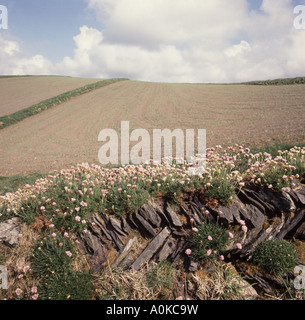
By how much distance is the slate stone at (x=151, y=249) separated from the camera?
3.46 meters

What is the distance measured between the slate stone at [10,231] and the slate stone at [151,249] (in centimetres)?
217

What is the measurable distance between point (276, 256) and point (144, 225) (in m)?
2.21

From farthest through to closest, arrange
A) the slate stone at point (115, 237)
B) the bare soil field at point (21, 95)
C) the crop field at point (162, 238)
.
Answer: the bare soil field at point (21, 95) < the slate stone at point (115, 237) < the crop field at point (162, 238)

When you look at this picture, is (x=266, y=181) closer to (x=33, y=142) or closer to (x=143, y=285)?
(x=143, y=285)

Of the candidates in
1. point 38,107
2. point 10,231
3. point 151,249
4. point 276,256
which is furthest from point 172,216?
point 38,107

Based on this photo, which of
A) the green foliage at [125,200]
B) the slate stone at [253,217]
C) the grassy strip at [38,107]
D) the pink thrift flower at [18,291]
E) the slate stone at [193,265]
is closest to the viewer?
the pink thrift flower at [18,291]

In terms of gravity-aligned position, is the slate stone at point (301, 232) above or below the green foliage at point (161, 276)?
above

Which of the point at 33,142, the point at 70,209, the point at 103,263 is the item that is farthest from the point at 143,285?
the point at 33,142

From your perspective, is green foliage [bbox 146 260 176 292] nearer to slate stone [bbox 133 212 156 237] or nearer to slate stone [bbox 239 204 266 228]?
slate stone [bbox 133 212 156 237]

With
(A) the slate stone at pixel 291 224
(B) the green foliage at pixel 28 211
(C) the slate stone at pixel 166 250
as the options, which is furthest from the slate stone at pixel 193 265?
(B) the green foliage at pixel 28 211

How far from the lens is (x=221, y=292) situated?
2.99 metres

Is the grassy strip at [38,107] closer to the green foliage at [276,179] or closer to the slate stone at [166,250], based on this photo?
the slate stone at [166,250]

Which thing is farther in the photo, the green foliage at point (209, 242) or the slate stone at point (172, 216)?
the slate stone at point (172, 216)

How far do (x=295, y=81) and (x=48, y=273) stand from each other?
4475cm
